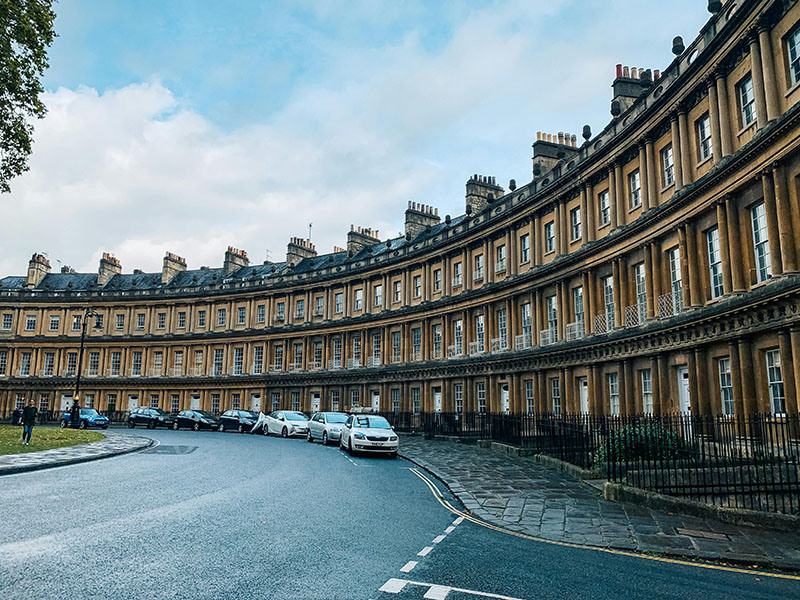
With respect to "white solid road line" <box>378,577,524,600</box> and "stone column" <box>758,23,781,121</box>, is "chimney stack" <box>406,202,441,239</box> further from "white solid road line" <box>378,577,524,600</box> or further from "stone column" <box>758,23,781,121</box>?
"white solid road line" <box>378,577,524,600</box>

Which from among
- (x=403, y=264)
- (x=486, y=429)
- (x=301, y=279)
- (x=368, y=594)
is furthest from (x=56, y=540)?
(x=301, y=279)

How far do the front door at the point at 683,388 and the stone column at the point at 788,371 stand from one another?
485 cm

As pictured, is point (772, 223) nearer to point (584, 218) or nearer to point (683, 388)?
point (683, 388)

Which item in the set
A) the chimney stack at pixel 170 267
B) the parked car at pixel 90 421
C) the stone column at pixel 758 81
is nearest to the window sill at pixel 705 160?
the stone column at pixel 758 81

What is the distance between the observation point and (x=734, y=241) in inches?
695

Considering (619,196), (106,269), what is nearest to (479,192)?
(619,196)

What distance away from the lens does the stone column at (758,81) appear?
16422 millimetres

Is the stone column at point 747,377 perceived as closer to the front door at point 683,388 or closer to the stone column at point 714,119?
the front door at point 683,388

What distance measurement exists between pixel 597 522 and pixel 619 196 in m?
17.4

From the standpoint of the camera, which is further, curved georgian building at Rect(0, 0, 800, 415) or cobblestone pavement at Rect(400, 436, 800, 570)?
curved georgian building at Rect(0, 0, 800, 415)

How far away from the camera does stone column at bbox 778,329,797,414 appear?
15047 mm

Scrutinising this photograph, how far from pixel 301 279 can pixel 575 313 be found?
27.9 m

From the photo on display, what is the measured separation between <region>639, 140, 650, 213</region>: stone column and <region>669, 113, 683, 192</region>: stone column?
1577mm

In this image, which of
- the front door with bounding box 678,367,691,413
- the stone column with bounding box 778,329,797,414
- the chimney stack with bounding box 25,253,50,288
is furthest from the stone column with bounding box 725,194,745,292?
the chimney stack with bounding box 25,253,50,288
